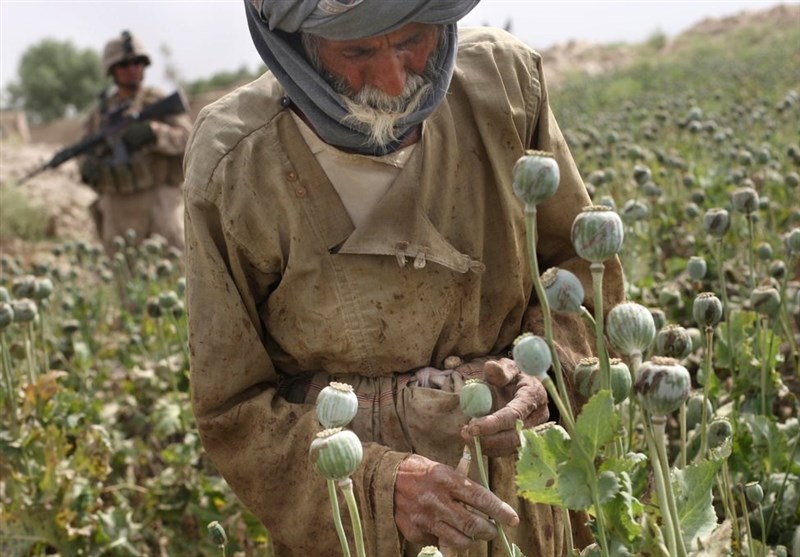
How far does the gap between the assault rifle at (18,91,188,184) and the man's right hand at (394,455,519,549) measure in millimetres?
6213

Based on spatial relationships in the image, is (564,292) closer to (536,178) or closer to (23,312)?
(536,178)

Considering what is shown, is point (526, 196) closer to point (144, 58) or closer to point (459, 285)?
point (459, 285)

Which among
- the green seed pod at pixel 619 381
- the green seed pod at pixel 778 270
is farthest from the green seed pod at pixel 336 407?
the green seed pod at pixel 778 270

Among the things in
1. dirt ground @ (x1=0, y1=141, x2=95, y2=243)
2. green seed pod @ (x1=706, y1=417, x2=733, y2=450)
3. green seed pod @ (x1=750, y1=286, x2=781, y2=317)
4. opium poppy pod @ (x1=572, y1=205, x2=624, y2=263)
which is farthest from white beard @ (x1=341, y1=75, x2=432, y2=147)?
dirt ground @ (x1=0, y1=141, x2=95, y2=243)

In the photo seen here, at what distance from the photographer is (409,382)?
7.13ft

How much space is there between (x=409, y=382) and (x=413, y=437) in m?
0.12

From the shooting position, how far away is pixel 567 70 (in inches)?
1214

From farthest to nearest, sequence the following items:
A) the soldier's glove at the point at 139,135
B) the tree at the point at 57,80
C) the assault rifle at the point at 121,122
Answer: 1. the tree at the point at 57,80
2. the assault rifle at the point at 121,122
3. the soldier's glove at the point at 139,135

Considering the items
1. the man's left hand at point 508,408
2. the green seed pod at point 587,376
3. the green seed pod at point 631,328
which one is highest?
the green seed pod at point 631,328

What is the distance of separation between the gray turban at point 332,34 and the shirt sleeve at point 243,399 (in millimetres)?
276

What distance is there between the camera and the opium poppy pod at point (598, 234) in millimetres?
1300

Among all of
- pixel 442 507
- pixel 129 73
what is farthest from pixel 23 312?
pixel 129 73

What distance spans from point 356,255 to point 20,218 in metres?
13.7

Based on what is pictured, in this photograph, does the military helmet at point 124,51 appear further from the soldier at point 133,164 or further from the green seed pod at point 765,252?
the green seed pod at point 765,252
